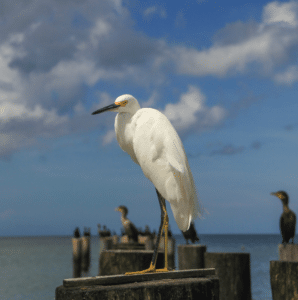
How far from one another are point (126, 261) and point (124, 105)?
6.06 ft

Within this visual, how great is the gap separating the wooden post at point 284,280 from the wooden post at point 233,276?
4.11ft

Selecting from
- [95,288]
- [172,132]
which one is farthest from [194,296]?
[172,132]

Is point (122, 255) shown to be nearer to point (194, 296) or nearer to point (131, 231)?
point (194, 296)

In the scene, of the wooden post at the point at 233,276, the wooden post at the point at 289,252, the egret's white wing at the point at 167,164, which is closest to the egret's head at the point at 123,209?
the wooden post at the point at 233,276

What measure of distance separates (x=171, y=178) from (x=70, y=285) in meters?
1.30

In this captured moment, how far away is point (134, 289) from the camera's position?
240 centimetres

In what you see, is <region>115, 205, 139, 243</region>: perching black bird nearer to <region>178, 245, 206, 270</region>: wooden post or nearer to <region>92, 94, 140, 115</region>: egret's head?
<region>178, 245, 206, 270</region>: wooden post

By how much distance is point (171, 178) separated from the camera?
10.9 feet

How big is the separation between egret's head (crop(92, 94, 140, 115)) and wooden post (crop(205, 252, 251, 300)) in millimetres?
3152

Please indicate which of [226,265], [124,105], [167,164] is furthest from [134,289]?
[226,265]

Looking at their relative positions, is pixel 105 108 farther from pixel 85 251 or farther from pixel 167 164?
pixel 85 251

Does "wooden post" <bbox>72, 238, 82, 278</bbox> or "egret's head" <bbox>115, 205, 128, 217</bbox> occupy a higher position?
"egret's head" <bbox>115, 205, 128, 217</bbox>

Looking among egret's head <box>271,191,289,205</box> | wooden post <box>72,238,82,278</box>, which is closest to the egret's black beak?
egret's head <box>271,191,289,205</box>

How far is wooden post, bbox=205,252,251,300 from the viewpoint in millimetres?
5570
